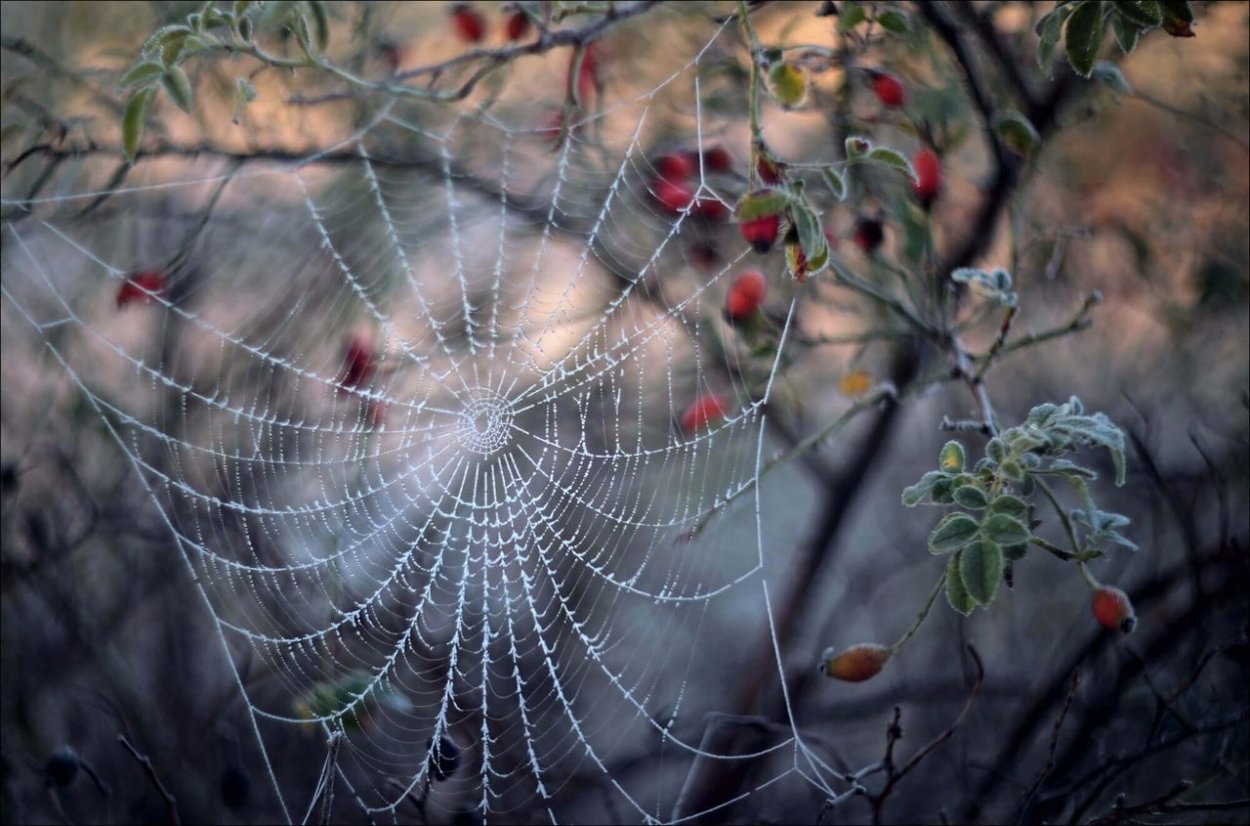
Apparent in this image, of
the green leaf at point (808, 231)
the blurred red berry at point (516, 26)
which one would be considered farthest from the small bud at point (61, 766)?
the blurred red berry at point (516, 26)

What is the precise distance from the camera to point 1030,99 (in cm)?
139

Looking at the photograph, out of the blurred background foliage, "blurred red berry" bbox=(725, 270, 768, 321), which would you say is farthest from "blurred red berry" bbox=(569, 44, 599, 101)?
"blurred red berry" bbox=(725, 270, 768, 321)

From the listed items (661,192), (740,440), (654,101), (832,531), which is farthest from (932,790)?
(654,101)

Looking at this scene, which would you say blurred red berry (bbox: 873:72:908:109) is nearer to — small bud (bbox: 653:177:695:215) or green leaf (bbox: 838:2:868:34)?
green leaf (bbox: 838:2:868:34)

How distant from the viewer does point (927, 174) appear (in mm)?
1345

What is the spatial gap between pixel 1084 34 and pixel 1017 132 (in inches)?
13.1

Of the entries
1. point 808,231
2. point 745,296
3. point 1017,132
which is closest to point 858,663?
point 808,231

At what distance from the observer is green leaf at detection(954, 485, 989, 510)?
0.84 m

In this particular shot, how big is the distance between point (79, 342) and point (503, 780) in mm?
871

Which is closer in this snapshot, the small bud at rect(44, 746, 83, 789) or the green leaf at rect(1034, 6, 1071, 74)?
the green leaf at rect(1034, 6, 1071, 74)

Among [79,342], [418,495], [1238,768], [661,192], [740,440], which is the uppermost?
[79,342]

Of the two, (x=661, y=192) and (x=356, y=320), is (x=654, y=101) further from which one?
(x=356, y=320)

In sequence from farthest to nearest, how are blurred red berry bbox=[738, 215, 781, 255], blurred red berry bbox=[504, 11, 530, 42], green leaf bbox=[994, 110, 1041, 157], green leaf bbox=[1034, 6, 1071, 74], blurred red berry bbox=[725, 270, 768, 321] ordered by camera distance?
blurred red berry bbox=[504, 11, 530, 42]
blurred red berry bbox=[725, 270, 768, 321]
green leaf bbox=[994, 110, 1041, 157]
blurred red berry bbox=[738, 215, 781, 255]
green leaf bbox=[1034, 6, 1071, 74]

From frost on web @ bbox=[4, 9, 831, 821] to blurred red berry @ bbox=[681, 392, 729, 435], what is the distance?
1cm
